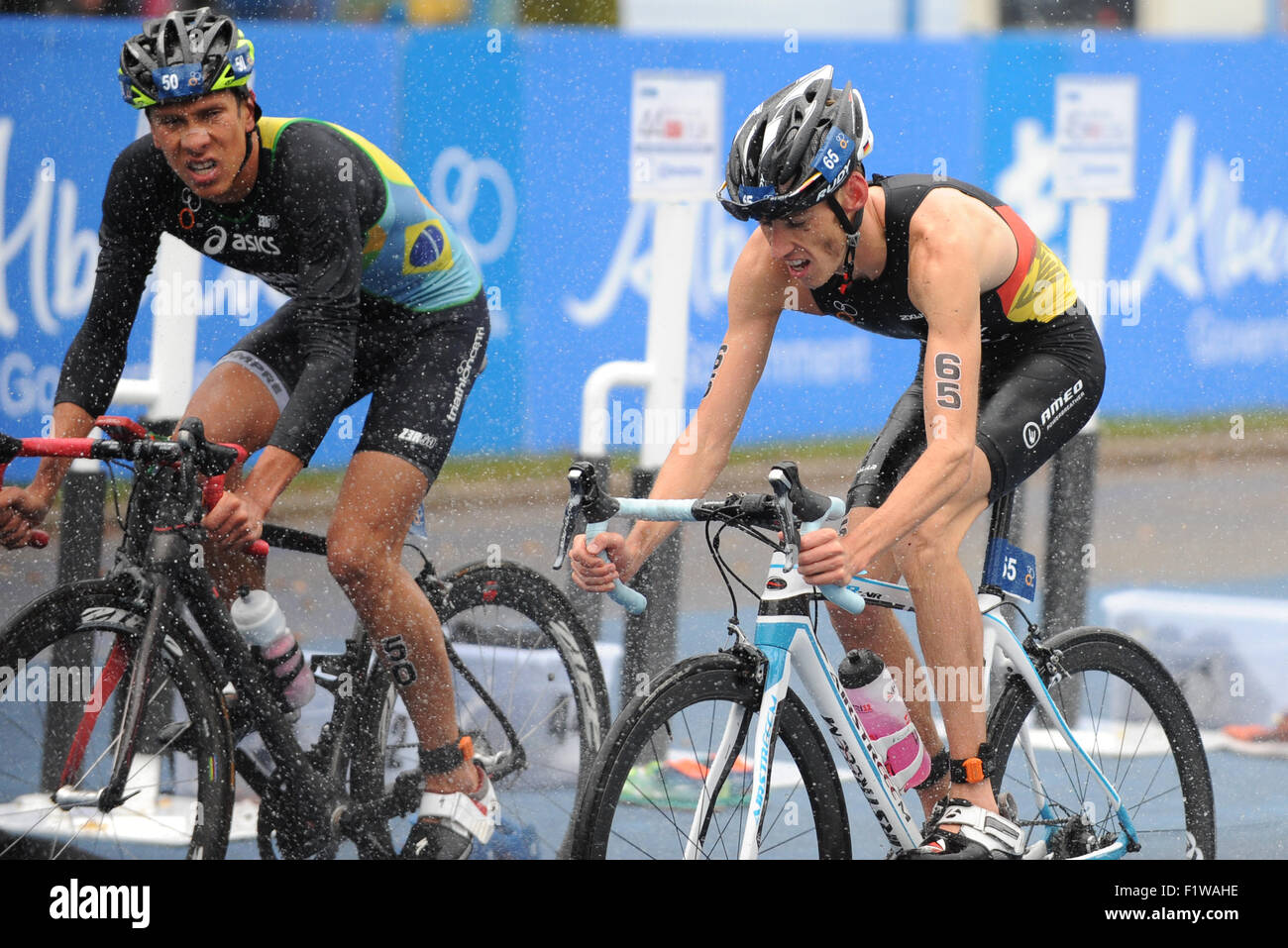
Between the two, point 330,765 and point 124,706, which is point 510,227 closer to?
point 330,765

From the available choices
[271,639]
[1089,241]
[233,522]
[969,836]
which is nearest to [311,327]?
[233,522]

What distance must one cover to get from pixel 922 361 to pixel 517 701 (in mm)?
1625

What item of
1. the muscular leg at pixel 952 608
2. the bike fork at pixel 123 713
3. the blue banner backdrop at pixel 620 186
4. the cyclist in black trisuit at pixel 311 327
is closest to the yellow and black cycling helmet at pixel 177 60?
the cyclist in black trisuit at pixel 311 327

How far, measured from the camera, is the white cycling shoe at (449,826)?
4.22 metres

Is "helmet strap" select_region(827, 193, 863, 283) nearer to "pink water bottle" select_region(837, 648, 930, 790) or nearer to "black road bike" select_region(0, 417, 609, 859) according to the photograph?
"pink water bottle" select_region(837, 648, 930, 790)

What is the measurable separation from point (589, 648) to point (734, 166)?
1570 millimetres

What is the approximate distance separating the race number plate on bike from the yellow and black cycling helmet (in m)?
2.23

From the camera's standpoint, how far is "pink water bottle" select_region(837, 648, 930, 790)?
12.3 ft

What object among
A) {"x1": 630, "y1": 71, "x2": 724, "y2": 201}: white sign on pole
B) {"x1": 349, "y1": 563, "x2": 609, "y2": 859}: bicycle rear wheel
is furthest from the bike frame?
{"x1": 630, "y1": 71, "x2": 724, "y2": 201}: white sign on pole

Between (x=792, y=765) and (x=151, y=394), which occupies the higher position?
(x=151, y=394)

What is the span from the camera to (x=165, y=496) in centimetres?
364

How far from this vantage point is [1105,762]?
4.55m
